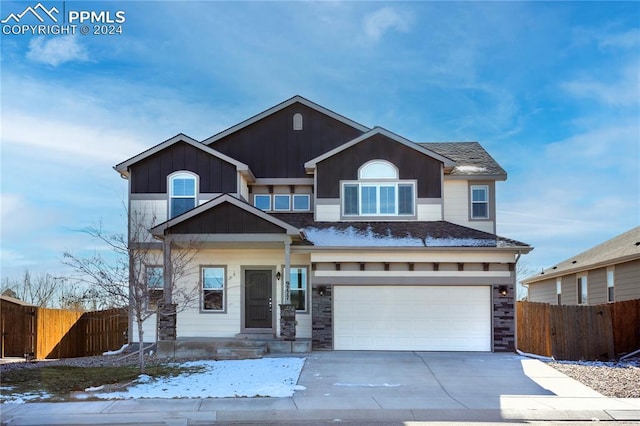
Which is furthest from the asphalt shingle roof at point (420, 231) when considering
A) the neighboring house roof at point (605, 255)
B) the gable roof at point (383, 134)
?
the neighboring house roof at point (605, 255)

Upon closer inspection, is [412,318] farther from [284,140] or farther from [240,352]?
[284,140]

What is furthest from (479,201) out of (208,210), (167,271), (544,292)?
(544,292)

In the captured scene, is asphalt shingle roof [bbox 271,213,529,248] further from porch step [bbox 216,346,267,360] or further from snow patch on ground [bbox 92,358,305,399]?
snow patch on ground [bbox 92,358,305,399]

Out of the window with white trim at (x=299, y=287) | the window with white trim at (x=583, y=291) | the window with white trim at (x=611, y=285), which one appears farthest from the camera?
the window with white trim at (x=583, y=291)

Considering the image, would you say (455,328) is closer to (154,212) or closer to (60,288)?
(154,212)

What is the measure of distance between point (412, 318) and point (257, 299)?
4956mm

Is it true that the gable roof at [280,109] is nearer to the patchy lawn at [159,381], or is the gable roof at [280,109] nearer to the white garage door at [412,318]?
the white garage door at [412,318]

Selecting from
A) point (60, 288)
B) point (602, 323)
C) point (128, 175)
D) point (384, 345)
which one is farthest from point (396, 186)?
point (60, 288)

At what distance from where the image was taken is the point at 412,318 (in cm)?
1878

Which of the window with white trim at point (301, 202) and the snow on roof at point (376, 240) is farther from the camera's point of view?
the window with white trim at point (301, 202)

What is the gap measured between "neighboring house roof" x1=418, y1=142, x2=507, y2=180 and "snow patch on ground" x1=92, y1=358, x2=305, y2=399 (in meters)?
9.50

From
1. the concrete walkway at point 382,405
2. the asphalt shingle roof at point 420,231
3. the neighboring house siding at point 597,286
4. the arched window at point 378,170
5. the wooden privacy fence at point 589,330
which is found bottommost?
the concrete walkway at point 382,405

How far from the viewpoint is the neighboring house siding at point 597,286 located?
2464 cm

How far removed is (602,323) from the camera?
17641 millimetres
